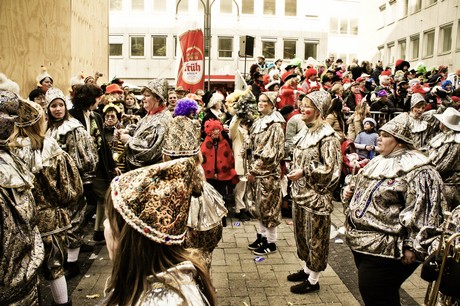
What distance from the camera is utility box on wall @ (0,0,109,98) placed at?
661 cm

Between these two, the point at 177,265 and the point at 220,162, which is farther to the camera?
the point at 220,162

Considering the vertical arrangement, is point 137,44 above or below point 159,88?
above

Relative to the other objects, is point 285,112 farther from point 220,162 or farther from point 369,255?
point 369,255

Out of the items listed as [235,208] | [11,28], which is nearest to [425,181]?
[235,208]

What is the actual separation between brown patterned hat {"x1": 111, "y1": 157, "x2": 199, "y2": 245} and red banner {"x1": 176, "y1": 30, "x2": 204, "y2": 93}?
8.87 metres

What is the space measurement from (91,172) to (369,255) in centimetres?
362

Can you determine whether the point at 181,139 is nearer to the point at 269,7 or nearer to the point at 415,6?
the point at 415,6

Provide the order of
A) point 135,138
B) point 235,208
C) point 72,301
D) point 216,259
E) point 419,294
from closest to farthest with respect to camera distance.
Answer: point 72,301 < point 419,294 < point 135,138 < point 216,259 < point 235,208

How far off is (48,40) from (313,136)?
5.41 m

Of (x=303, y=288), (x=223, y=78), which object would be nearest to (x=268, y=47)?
(x=223, y=78)

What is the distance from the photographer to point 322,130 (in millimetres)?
4773

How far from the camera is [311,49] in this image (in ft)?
120

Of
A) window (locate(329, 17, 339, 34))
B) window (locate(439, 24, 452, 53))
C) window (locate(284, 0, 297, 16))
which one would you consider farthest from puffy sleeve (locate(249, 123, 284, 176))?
window (locate(329, 17, 339, 34))

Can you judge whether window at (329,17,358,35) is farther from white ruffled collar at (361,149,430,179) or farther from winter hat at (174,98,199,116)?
white ruffled collar at (361,149,430,179)
